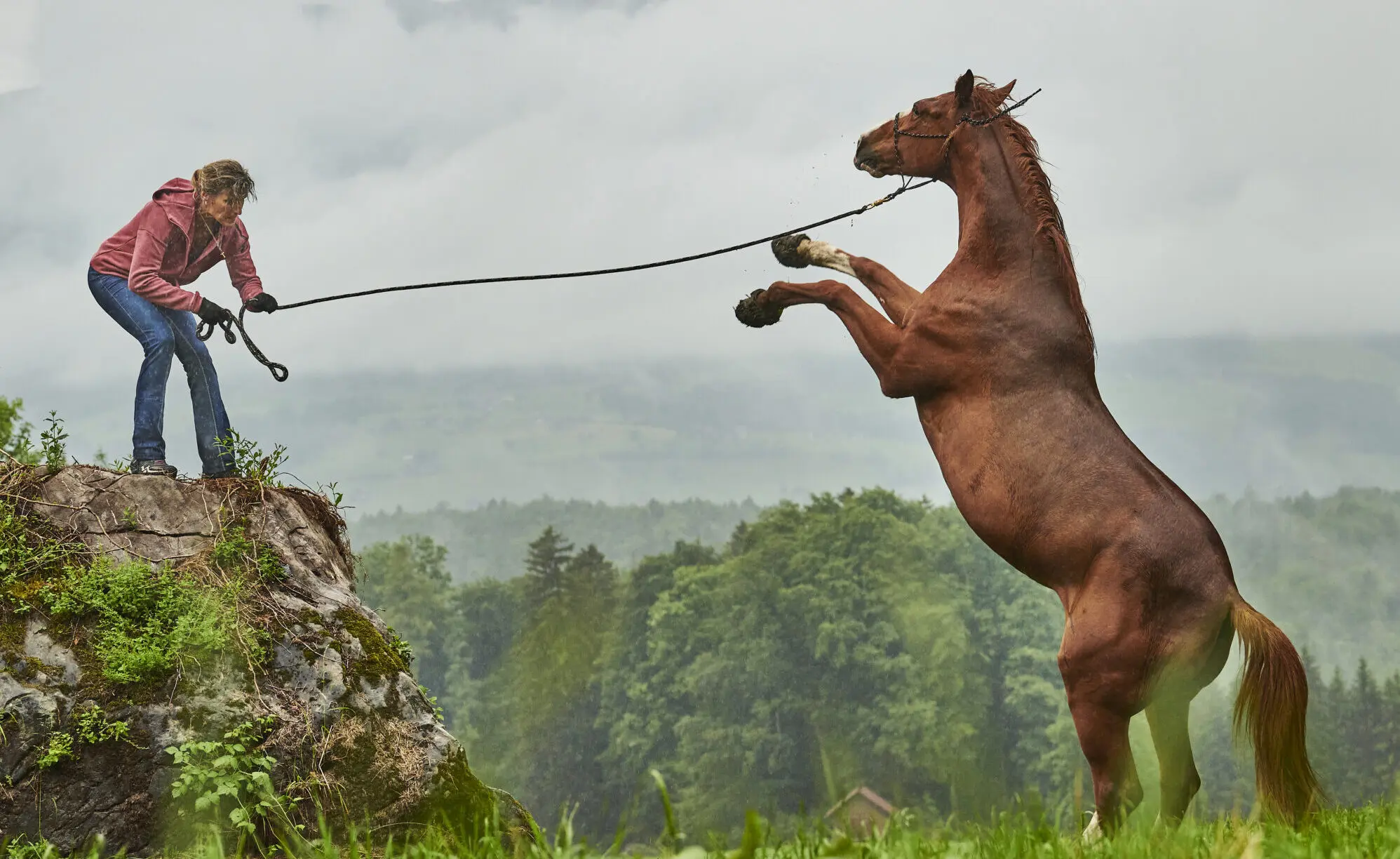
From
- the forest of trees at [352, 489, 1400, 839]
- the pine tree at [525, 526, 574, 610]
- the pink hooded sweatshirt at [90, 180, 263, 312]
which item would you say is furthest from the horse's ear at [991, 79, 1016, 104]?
the pine tree at [525, 526, 574, 610]

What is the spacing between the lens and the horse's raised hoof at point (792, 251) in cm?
632

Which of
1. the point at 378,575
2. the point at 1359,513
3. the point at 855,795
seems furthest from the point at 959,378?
the point at 1359,513

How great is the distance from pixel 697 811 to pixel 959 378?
33.0 metres

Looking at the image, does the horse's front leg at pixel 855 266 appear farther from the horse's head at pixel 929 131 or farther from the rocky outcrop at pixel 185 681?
the rocky outcrop at pixel 185 681

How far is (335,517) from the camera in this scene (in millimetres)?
7531

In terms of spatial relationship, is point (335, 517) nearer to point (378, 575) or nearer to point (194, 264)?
point (194, 264)

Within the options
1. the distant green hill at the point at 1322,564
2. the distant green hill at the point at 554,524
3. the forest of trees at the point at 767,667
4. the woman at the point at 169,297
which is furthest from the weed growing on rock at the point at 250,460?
the distant green hill at the point at 554,524

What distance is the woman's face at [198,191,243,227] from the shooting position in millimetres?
6938

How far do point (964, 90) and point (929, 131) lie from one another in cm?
27

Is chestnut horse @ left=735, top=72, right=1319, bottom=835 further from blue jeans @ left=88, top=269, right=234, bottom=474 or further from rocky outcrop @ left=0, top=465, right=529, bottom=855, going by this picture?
blue jeans @ left=88, top=269, right=234, bottom=474

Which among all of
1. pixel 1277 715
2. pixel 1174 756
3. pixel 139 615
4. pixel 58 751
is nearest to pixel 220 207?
pixel 139 615

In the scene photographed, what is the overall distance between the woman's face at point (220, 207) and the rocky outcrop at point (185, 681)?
5.03 ft

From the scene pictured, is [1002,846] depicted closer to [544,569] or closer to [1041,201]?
[1041,201]

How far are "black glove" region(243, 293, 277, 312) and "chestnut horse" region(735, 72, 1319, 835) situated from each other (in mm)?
2800
